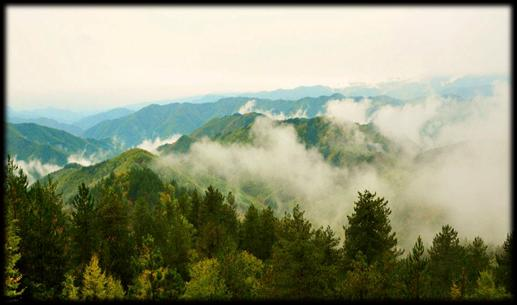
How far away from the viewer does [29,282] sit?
3438 cm

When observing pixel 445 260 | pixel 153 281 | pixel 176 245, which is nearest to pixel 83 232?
pixel 176 245

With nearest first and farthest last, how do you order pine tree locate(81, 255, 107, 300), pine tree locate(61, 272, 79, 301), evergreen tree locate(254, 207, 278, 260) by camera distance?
pine tree locate(61, 272, 79, 301) → pine tree locate(81, 255, 107, 300) → evergreen tree locate(254, 207, 278, 260)

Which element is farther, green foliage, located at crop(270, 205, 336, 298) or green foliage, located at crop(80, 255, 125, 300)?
green foliage, located at crop(80, 255, 125, 300)

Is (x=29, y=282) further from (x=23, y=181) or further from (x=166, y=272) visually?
(x=23, y=181)

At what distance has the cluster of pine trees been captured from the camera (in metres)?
29.8

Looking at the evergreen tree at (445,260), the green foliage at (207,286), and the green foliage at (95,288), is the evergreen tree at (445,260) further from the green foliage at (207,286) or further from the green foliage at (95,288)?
the green foliage at (95,288)

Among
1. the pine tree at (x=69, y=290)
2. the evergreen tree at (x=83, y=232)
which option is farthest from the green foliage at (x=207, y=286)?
the evergreen tree at (x=83, y=232)

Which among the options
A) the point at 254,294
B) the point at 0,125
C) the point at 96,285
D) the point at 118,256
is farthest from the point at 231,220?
the point at 0,125

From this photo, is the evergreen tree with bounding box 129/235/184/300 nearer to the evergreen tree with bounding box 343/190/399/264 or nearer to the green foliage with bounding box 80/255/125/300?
the green foliage with bounding box 80/255/125/300

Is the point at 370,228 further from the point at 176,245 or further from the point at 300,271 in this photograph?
the point at 176,245

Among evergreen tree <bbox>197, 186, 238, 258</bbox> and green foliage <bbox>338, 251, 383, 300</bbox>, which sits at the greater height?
green foliage <bbox>338, 251, 383, 300</bbox>

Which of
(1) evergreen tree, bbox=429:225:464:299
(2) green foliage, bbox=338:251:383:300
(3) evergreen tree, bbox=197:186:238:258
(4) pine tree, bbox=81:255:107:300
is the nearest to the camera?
(2) green foliage, bbox=338:251:383:300

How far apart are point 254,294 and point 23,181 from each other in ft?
100.0

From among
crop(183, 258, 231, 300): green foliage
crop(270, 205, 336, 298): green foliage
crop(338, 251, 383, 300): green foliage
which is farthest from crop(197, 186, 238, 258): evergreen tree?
crop(338, 251, 383, 300): green foliage
